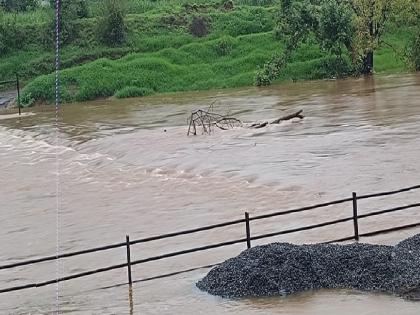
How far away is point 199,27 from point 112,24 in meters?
6.89

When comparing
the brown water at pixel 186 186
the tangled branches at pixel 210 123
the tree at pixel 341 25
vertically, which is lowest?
the brown water at pixel 186 186

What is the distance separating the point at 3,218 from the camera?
70.5 ft

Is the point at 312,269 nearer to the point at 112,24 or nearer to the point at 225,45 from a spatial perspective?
the point at 225,45

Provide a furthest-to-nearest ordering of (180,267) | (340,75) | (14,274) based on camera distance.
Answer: (340,75)
(14,274)
(180,267)

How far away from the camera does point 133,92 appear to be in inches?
2101

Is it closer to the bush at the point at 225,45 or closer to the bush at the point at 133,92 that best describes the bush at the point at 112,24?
the bush at the point at 225,45

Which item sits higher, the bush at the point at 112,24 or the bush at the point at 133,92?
the bush at the point at 112,24

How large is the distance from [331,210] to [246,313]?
6776 millimetres

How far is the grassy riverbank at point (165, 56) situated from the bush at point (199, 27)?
467 millimetres

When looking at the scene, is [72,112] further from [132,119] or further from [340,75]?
[340,75]

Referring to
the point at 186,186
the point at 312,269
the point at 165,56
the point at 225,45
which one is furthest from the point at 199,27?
the point at 312,269

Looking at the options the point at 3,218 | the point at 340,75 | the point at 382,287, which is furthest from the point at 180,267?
the point at 340,75

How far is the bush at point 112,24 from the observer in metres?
59.2

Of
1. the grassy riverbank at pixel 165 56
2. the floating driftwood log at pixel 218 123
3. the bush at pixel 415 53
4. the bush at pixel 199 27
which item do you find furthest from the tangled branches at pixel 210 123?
the bush at pixel 199 27
